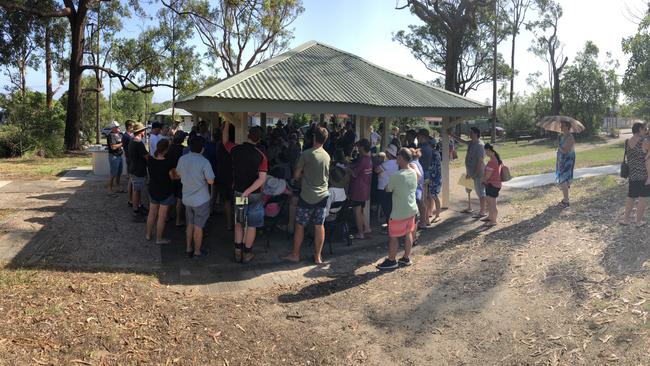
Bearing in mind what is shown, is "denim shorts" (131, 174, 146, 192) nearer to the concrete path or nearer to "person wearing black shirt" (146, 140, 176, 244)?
"person wearing black shirt" (146, 140, 176, 244)

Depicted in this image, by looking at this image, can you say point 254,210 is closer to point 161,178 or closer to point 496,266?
point 161,178

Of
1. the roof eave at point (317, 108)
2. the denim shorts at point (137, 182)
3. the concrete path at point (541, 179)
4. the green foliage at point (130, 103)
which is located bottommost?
the concrete path at point (541, 179)

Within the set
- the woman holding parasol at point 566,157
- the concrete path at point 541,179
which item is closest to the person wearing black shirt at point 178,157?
the woman holding parasol at point 566,157

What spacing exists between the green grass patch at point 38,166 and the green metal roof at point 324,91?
7979 mm

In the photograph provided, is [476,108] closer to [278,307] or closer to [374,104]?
[374,104]

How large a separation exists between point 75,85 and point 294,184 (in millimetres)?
19171

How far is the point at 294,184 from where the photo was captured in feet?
25.8

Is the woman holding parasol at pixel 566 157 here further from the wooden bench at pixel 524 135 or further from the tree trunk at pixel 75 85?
the wooden bench at pixel 524 135

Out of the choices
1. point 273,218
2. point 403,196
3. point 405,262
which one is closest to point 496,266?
point 405,262

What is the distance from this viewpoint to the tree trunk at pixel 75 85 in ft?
72.6

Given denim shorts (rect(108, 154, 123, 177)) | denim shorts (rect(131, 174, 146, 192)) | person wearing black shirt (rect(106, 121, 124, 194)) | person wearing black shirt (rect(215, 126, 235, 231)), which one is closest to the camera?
person wearing black shirt (rect(215, 126, 235, 231))

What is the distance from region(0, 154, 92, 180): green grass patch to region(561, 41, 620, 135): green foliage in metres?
36.6

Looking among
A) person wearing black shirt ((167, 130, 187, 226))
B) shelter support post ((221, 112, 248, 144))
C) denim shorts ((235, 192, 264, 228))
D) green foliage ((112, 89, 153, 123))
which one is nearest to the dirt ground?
denim shorts ((235, 192, 264, 228))

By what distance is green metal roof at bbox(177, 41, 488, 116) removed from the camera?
693 cm
